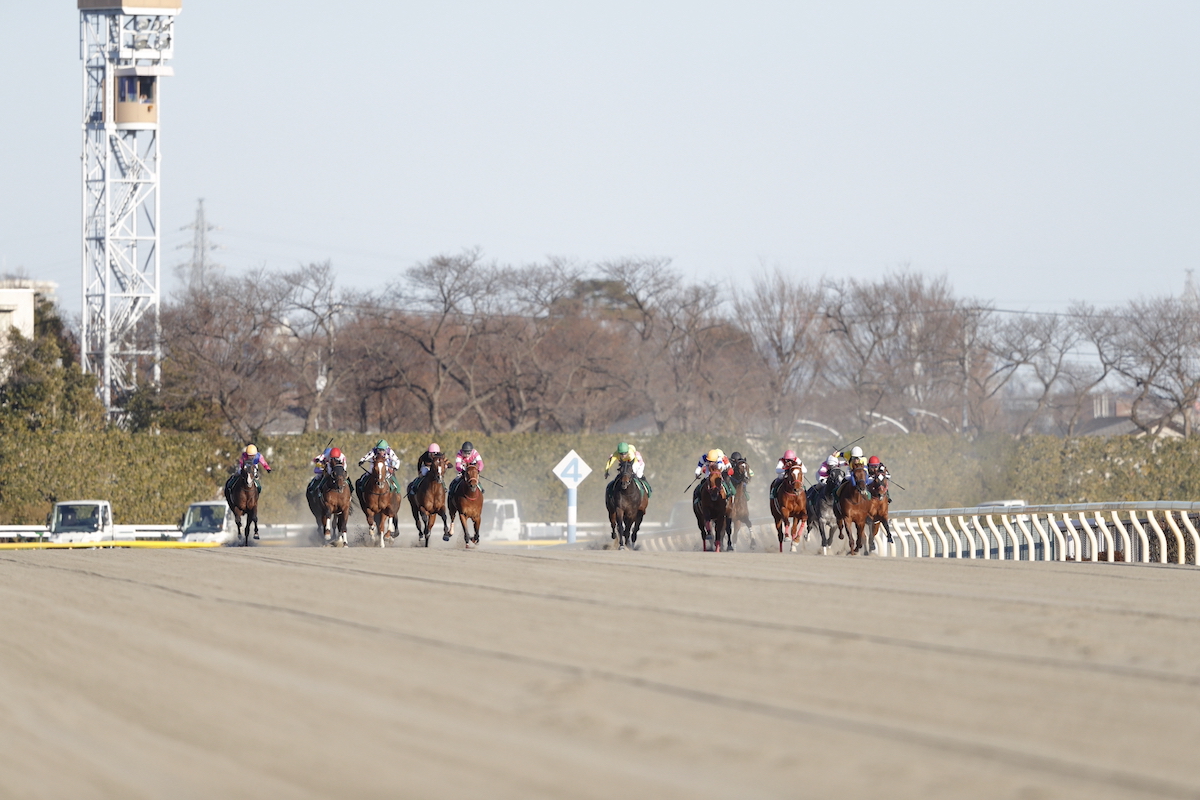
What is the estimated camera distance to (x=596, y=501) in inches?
1767

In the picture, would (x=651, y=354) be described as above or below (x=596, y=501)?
above

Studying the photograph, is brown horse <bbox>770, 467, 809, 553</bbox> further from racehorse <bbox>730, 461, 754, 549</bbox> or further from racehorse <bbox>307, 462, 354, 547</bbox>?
racehorse <bbox>307, 462, 354, 547</bbox>

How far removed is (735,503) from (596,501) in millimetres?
21572

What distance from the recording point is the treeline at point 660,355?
50594 mm

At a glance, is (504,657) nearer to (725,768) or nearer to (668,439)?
(725,768)

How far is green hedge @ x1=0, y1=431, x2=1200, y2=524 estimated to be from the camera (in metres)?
38.2

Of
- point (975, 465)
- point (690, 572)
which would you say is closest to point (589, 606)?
point (690, 572)

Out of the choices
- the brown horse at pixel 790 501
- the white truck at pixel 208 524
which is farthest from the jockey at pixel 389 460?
the white truck at pixel 208 524

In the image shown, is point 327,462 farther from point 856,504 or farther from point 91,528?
point 91,528

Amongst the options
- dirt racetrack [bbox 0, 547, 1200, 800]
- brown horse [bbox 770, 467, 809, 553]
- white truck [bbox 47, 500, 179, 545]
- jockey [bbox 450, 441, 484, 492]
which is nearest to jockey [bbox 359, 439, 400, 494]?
jockey [bbox 450, 441, 484, 492]

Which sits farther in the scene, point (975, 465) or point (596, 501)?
point (975, 465)

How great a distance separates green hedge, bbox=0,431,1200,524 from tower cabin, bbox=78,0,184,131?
15290 millimetres

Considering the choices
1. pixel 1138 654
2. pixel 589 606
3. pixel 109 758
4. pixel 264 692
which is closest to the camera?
pixel 109 758

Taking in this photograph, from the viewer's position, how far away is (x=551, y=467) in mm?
44969
